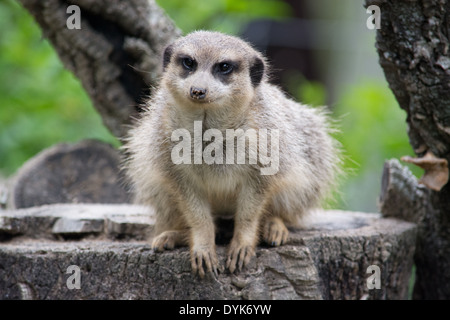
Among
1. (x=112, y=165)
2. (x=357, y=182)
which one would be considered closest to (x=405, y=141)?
(x=357, y=182)

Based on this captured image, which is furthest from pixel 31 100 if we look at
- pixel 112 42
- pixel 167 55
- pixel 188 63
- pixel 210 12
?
pixel 188 63

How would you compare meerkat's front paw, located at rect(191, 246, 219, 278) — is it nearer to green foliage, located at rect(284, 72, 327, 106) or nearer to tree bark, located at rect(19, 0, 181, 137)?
tree bark, located at rect(19, 0, 181, 137)

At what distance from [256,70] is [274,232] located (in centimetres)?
95

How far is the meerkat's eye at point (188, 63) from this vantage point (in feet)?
10.3

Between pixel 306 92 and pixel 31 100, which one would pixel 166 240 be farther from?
pixel 306 92

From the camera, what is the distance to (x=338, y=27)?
884 cm

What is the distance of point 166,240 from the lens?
11.1ft

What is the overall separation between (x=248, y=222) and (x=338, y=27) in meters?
6.15

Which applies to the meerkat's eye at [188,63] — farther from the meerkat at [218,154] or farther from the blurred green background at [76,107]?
the blurred green background at [76,107]

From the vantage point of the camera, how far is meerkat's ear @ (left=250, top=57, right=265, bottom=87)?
334 cm

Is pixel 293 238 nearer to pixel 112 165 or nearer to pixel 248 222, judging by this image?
pixel 248 222

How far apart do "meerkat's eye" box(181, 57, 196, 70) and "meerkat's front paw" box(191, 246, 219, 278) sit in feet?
3.23

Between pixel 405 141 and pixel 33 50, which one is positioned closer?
pixel 405 141

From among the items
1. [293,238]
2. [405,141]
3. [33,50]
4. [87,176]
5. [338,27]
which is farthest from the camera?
[338,27]
